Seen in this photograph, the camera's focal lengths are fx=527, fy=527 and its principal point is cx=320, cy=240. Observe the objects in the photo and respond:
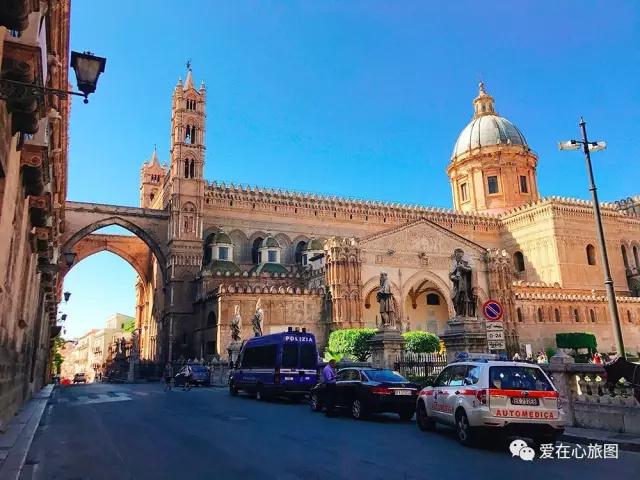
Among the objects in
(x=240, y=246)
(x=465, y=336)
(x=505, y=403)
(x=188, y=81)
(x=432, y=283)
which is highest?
(x=188, y=81)

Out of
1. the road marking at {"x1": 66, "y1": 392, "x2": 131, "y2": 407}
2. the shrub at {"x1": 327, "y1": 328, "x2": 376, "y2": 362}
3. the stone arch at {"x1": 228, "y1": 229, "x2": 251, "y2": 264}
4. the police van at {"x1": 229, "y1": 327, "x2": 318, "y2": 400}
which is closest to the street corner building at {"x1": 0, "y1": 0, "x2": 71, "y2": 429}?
the road marking at {"x1": 66, "y1": 392, "x2": 131, "y2": 407}

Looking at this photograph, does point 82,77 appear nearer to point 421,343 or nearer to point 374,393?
point 374,393

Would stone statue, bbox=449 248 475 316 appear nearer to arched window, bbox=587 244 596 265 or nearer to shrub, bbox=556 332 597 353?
shrub, bbox=556 332 597 353

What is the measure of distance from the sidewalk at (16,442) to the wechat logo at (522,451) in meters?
6.94

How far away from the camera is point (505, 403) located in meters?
8.42

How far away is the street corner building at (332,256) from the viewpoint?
39750 millimetres

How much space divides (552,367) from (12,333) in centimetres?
1125

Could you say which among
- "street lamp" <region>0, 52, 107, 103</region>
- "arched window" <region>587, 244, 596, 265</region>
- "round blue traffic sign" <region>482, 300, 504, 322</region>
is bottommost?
"round blue traffic sign" <region>482, 300, 504, 322</region>

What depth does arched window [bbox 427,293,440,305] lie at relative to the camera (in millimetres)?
47219

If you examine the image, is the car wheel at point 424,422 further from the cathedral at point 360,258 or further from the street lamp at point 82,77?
the cathedral at point 360,258

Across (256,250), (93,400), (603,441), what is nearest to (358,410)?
(603,441)

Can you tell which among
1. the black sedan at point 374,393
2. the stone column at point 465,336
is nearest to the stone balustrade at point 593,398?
the black sedan at point 374,393

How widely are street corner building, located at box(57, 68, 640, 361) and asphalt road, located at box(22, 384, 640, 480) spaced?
21.0 meters

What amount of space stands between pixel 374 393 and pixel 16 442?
7.28m
